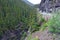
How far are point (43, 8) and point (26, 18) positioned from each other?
903mm

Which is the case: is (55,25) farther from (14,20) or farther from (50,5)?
(50,5)

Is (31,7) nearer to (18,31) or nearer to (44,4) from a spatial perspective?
(44,4)

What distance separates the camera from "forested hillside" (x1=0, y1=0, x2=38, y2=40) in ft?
20.1

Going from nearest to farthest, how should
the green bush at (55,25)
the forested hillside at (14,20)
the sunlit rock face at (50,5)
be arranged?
the green bush at (55,25) < the forested hillside at (14,20) < the sunlit rock face at (50,5)

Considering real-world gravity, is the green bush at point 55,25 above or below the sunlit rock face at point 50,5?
below

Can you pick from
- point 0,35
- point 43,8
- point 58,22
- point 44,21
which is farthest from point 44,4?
point 58,22

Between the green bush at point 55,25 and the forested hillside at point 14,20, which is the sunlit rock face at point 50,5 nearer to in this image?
the forested hillside at point 14,20

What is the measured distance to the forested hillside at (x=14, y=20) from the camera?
20.1ft

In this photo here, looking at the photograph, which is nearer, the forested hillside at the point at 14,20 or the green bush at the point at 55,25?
the green bush at the point at 55,25

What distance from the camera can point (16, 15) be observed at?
638cm

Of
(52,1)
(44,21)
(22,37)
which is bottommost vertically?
(22,37)

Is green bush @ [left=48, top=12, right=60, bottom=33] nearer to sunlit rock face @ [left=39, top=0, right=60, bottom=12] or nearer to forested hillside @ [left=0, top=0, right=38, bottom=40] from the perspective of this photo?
forested hillside @ [left=0, top=0, right=38, bottom=40]

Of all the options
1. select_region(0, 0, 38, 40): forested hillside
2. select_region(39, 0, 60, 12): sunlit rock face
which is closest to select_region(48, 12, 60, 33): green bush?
select_region(0, 0, 38, 40): forested hillside

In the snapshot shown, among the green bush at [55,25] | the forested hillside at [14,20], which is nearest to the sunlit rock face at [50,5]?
the forested hillside at [14,20]
